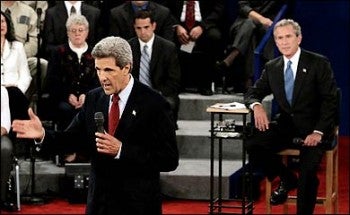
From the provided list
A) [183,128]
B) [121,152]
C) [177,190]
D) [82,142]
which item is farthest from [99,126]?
[183,128]

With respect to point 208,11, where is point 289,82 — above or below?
below

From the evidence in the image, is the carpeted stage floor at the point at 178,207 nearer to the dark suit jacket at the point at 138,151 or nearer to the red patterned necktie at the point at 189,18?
the red patterned necktie at the point at 189,18

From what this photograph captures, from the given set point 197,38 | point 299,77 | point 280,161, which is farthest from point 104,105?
point 197,38

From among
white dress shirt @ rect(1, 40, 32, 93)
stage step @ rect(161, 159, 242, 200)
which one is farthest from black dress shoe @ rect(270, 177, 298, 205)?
white dress shirt @ rect(1, 40, 32, 93)

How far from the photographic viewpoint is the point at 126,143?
10.7 feet

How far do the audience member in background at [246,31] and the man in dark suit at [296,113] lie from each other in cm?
162

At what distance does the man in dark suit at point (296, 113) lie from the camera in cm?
551

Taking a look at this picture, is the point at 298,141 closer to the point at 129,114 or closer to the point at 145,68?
the point at 145,68

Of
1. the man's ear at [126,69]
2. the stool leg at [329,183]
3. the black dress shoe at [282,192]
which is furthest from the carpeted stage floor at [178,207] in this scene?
the man's ear at [126,69]

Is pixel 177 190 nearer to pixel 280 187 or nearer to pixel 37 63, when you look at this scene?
pixel 280 187

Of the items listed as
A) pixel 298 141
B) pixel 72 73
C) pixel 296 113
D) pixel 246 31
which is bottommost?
pixel 298 141

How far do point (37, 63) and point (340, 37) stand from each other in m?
3.95

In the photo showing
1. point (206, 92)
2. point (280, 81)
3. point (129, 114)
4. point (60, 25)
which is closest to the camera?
point (129, 114)

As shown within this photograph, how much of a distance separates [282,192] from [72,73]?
240 centimetres
